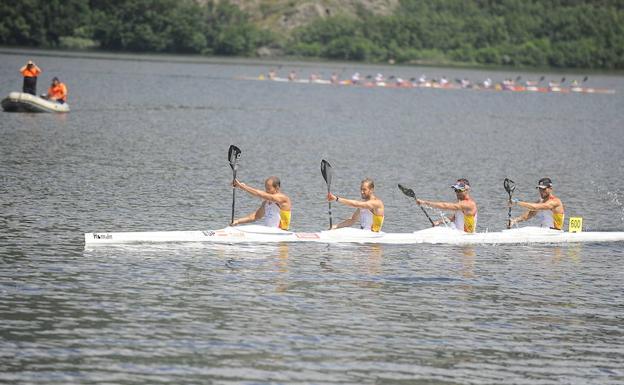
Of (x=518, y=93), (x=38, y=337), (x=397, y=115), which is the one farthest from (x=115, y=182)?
(x=518, y=93)

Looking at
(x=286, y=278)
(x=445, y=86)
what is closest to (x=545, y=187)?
(x=286, y=278)

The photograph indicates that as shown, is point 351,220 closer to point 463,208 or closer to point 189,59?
point 463,208

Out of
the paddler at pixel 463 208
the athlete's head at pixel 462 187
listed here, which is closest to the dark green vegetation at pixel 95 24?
the paddler at pixel 463 208

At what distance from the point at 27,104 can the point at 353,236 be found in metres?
41.4

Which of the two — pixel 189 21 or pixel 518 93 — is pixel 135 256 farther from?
pixel 189 21

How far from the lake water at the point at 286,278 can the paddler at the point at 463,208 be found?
99 centimetres

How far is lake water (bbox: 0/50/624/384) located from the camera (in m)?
21.9

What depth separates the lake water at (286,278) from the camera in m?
21.9

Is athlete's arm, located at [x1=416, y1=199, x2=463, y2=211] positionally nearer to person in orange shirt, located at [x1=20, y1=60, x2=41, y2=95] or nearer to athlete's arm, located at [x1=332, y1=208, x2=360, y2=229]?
athlete's arm, located at [x1=332, y1=208, x2=360, y2=229]

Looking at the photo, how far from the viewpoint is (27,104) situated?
7075cm

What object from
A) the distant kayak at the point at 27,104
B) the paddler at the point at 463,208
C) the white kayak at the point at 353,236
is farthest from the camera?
the distant kayak at the point at 27,104

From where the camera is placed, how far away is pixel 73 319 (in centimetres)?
2400

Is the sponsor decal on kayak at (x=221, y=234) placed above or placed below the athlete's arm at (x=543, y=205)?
below

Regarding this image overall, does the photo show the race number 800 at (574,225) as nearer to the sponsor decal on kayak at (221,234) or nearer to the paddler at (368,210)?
the paddler at (368,210)
